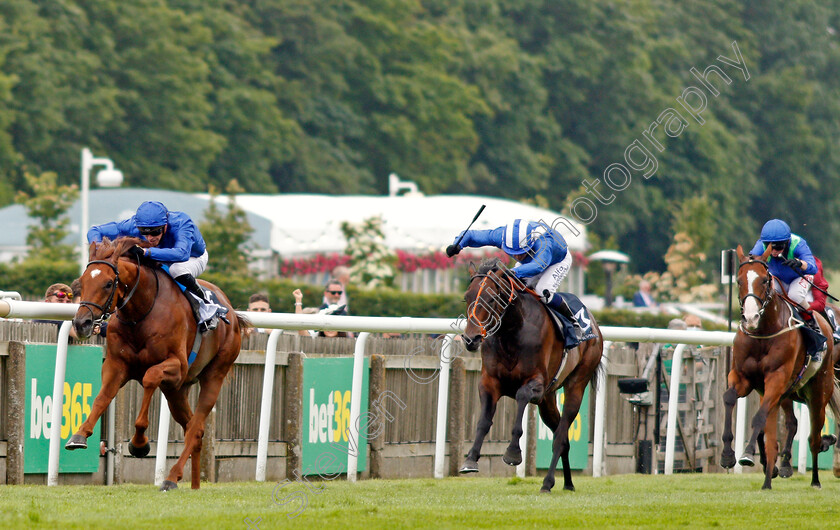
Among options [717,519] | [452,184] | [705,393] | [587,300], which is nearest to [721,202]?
[452,184]

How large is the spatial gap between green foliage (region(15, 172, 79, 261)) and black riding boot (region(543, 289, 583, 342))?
52.8 ft

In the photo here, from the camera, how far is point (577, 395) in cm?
940

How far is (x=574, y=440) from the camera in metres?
11.4

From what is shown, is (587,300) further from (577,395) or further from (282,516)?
(282,516)

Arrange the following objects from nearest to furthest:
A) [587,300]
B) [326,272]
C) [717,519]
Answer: [717,519]
[326,272]
[587,300]

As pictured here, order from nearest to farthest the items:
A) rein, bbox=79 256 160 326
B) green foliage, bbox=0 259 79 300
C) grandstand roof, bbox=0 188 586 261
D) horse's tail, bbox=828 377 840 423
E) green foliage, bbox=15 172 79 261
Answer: rein, bbox=79 256 160 326 < horse's tail, bbox=828 377 840 423 < green foliage, bbox=0 259 79 300 < green foliage, bbox=15 172 79 261 < grandstand roof, bbox=0 188 586 261

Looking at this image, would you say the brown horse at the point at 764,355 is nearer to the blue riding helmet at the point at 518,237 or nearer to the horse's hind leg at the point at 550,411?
the horse's hind leg at the point at 550,411

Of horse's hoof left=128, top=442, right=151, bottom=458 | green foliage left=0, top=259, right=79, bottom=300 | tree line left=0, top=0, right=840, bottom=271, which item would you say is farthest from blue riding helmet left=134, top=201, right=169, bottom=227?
tree line left=0, top=0, right=840, bottom=271

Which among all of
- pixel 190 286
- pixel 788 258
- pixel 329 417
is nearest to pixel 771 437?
pixel 788 258

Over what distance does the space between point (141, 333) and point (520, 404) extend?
220cm

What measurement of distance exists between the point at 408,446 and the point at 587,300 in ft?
67.7

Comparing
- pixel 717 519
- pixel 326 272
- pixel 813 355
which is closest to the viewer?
pixel 717 519

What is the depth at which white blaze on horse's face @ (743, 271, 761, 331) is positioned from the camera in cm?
944

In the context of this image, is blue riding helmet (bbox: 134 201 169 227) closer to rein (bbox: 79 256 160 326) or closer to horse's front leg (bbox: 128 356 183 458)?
rein (bbox: 79 256 160 326)
